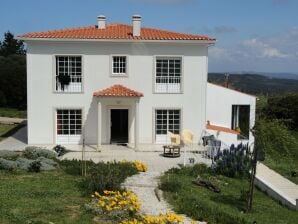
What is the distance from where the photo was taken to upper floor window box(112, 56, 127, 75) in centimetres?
2712

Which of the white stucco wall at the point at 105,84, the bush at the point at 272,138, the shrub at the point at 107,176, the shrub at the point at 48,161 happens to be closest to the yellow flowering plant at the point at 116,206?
the shrub at the point at 107,176

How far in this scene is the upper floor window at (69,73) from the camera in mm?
26938

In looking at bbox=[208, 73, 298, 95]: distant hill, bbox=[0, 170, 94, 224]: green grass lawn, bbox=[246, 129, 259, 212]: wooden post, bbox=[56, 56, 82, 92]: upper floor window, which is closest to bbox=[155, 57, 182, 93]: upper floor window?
bbox=[56, 56, 82, 92]: upper floor window

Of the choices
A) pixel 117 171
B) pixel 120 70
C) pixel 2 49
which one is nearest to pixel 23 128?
pixel 120 70

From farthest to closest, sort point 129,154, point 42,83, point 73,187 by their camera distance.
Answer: point 42,83
point 129,154
point 73,187

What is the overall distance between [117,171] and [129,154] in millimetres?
6659

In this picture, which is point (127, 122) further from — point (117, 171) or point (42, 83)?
point (117, 171)

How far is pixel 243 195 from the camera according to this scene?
15820 mm

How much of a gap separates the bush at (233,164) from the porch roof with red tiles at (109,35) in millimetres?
8748

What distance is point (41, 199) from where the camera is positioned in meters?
14.0

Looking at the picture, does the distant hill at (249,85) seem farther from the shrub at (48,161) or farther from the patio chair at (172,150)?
the shrub at (48,161)

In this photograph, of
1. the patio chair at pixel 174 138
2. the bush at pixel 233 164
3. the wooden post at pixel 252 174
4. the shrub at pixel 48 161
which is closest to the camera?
the wooden post at pixel 252 174

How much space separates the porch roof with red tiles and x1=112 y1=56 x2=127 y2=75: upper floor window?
127 cm

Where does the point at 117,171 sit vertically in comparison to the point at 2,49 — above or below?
below
